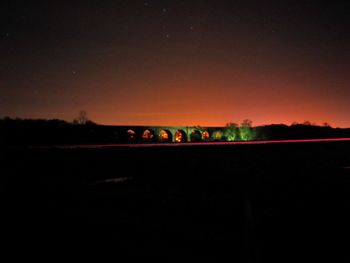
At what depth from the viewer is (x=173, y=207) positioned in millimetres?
8492

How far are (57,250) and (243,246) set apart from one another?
3.62 m

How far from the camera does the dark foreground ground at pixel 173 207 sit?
19.1 ft

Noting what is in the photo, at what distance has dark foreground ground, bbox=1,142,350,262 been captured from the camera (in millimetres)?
5836

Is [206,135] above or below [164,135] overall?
above

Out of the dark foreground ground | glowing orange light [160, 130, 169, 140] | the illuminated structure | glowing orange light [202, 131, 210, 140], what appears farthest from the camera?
glowing orange light [202, 131, 210, 140]

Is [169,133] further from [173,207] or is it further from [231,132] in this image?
[173,207]

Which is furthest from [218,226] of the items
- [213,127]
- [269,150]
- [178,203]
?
[213,127]

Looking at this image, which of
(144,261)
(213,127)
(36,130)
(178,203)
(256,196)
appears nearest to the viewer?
(144,261)

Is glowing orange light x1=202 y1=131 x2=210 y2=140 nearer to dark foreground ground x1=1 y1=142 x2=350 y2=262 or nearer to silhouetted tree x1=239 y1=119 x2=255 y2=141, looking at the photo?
silhouetted tree x1=239 y1=119 x2=255 y2=141

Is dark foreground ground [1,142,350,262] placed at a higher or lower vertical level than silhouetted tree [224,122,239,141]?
lower

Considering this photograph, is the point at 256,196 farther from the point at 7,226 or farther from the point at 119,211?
the point at 7,226

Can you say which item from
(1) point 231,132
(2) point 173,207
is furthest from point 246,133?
(2) point 173,207

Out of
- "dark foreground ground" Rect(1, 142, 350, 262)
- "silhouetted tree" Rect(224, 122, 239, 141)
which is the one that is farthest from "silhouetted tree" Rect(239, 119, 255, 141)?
"dark foreground ground" Rect(1, 142, 350, 262)

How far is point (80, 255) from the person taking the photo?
5.37 metres
